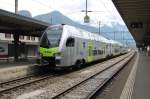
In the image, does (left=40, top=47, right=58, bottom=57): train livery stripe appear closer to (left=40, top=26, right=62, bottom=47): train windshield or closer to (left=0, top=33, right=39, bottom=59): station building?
(left=40, top=26, right=62, bottom=47): train windshield

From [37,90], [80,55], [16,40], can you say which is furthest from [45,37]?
[16,40]

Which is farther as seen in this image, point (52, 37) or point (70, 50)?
point (70, 50)

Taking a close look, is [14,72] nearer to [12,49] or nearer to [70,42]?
[70,42]

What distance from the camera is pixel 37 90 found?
1477cm

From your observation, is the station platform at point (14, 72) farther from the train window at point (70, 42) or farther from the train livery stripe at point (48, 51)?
the train window at point (70, 42)

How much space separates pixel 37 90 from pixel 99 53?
68.3ft

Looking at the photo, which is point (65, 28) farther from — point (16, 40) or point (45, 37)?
point (16, 40)

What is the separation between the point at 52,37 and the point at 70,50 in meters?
1.50

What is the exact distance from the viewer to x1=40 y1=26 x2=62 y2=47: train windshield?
21.6 meters

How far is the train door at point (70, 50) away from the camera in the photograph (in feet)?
72.0

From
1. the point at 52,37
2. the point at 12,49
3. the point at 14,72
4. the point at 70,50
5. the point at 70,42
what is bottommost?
the point at 14,72

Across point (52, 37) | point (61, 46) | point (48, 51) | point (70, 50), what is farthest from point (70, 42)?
point (48, 51)

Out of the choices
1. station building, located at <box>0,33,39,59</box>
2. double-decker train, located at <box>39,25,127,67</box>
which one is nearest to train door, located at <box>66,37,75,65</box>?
double-decker train, located at <box>39,25,127,67</box>

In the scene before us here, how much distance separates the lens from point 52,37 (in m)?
22.1
